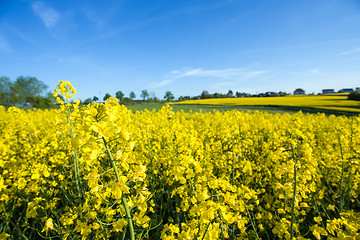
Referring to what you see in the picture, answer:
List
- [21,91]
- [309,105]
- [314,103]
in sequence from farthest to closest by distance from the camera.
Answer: [21,91] < [314,103] < [309,105]

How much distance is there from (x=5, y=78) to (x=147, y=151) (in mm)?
70484

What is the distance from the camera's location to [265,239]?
8.91ft

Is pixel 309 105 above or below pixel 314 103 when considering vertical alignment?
below

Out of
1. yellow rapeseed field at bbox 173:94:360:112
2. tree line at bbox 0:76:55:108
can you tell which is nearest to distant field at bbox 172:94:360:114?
yellow rapeseed field at bbox 173:94:360:112

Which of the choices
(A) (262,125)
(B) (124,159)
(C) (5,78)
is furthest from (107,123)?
(C) (5,78)

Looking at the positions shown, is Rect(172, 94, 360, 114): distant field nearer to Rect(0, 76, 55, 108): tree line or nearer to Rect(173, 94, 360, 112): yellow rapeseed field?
Rect(173, 94, 360, 112): yellow rapeseed field

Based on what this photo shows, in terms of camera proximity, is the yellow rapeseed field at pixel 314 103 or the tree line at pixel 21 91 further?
the tree line at pixel 21 91

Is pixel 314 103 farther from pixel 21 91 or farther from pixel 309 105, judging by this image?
pixel 21 91

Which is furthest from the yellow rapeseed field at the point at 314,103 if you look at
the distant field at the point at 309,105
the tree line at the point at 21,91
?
the tree line at the point at 21,91

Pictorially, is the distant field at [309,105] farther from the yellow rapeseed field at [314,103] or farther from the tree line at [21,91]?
the tree line at [21,91]

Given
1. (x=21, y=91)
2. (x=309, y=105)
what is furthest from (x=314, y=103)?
(x=21, y=91)

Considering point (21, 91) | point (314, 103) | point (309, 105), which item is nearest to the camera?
point (309, 105)

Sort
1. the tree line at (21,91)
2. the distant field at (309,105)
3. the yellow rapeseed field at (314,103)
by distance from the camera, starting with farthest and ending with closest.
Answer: the tree line at (21,91) < the yellow rapeseed field at (314,103) < the distant field at (309,105)

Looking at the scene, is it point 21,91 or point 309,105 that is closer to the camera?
point 309,105
